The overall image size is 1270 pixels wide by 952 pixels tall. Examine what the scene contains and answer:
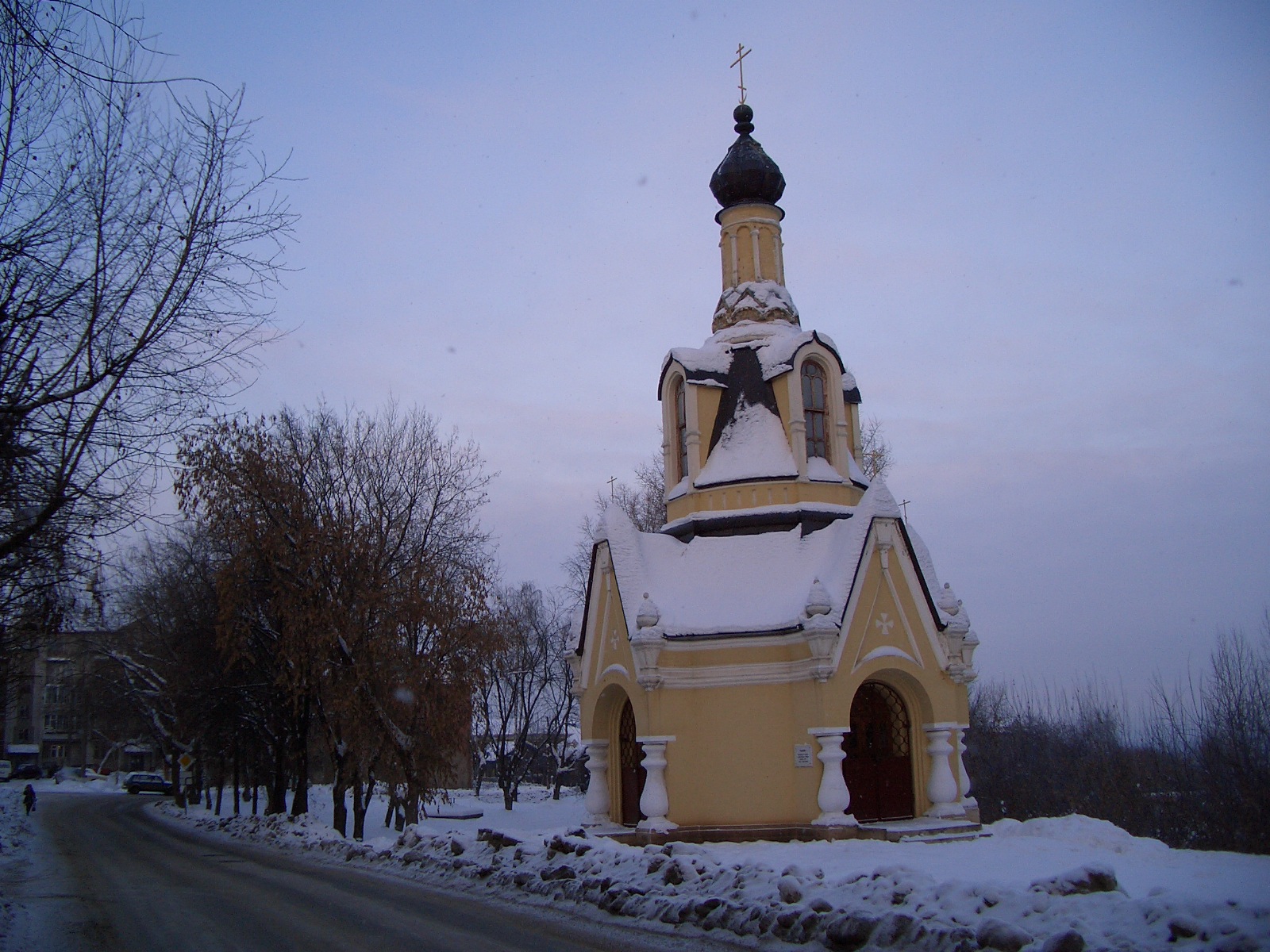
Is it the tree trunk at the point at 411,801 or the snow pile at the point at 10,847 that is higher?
the tree trunk at the point at 411,801

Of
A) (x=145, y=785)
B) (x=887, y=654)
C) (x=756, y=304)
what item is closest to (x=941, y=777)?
(x=887, y=654)

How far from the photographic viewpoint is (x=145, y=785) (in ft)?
205

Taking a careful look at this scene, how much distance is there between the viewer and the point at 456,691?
21766mm

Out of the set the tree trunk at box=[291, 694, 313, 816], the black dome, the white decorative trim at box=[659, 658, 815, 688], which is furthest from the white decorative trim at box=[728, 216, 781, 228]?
the tree trunk at box=[291, 694, 313, 816]

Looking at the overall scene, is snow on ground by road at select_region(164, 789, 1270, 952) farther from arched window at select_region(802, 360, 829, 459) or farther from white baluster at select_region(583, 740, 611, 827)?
arched window at select_region(802, 360, 829, 459)

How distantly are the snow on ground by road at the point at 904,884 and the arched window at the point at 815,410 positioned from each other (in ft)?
23.7

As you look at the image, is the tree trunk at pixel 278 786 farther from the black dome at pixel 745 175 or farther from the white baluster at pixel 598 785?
the black dome at pixel 745 175

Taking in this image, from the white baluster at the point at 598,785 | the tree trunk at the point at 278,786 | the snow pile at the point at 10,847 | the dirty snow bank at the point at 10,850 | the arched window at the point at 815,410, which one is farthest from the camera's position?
the tree trunk at the point at 278,786

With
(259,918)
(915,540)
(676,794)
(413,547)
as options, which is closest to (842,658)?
(676,794)

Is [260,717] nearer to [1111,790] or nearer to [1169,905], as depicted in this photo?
[1111,790]

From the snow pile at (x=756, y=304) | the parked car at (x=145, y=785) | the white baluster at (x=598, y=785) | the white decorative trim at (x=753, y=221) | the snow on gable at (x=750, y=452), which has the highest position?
the white decorative trim at (x=753, y=221)

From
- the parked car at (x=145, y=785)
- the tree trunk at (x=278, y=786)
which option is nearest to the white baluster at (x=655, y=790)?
the tree trunk at (x=278, y=786)

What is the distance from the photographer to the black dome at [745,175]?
20.6 meters

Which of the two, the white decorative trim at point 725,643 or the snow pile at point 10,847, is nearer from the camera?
the snow pile at point 10,847
